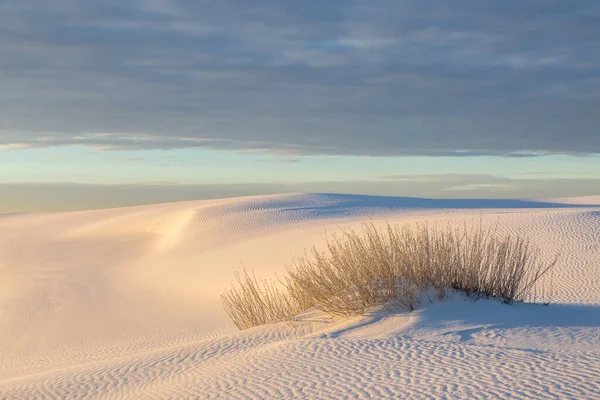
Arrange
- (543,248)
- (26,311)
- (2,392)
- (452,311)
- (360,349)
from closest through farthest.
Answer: (360,349)
(2,392)
(452,311)
(543,248)
(26,311)

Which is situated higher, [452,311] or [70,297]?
[452,311]

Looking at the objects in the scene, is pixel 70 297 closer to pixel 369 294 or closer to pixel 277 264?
pixel 277 264

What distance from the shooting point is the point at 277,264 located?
2108cm

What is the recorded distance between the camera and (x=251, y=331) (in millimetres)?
9406

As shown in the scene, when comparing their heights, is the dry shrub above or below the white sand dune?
above

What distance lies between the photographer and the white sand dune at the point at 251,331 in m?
6.01

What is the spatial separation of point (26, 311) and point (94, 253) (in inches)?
471

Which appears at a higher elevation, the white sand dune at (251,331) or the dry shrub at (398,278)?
the dry shrub at (398,278)

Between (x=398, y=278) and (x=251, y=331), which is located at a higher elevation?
(x=398, y=278)

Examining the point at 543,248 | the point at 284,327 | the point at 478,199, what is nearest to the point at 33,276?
the point at 543,248

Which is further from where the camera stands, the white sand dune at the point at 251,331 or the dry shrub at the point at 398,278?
the dry shrub at the point at 398,278

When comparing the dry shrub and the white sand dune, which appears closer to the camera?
the white sand dune

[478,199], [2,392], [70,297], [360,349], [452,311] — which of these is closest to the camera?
[360,349]

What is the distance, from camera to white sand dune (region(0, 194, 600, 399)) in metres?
6.01
